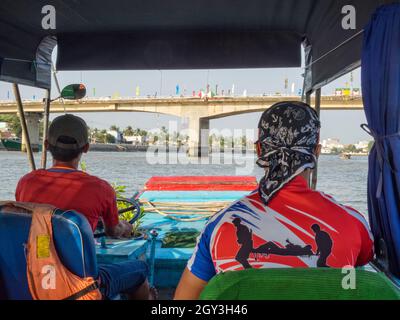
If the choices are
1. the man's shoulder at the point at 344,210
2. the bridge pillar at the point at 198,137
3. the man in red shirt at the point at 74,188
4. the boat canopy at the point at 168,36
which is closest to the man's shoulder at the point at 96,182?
the man in red shirt at the point at 74,188

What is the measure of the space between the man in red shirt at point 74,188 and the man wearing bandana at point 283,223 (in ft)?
2.93

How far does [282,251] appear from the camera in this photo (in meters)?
1.43

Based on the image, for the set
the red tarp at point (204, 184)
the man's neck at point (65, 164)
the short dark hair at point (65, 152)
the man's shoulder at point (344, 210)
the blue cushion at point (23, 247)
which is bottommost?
the red tarp at point (204, 184)

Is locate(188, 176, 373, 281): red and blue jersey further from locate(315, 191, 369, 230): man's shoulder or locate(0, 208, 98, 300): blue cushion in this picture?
locate(0, 208, 98, 300): blue cushion

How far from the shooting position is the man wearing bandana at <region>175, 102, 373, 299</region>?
1.44m

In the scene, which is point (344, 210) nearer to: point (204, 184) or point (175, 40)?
point (175, 40)

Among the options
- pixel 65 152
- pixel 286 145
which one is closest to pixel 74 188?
pixel 65 152

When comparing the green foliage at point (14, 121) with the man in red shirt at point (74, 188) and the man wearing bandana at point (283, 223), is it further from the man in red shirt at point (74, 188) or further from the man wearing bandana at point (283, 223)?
the man wearing bandana at point (283, 223)

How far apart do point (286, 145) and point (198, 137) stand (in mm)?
19018

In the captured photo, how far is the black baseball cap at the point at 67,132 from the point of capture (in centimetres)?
231

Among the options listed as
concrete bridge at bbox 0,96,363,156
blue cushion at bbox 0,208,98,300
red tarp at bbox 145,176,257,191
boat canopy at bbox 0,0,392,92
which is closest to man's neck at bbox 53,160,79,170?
blue cushion at bbox 0,208,98,300

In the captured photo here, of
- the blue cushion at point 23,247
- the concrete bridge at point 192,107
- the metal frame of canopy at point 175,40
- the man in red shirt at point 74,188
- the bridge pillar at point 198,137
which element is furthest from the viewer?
the concrete bridge at point 192,107

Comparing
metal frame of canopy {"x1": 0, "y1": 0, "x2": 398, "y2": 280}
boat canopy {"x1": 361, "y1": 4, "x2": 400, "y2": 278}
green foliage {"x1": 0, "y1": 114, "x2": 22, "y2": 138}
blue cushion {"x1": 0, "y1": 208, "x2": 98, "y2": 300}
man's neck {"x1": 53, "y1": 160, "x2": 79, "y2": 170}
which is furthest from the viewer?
green foliage {"x1": 0, "y1": 114, "x2": 22, "y2": 138}

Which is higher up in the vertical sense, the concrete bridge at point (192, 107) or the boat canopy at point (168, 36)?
the concrete bridge at point (192, 107)
